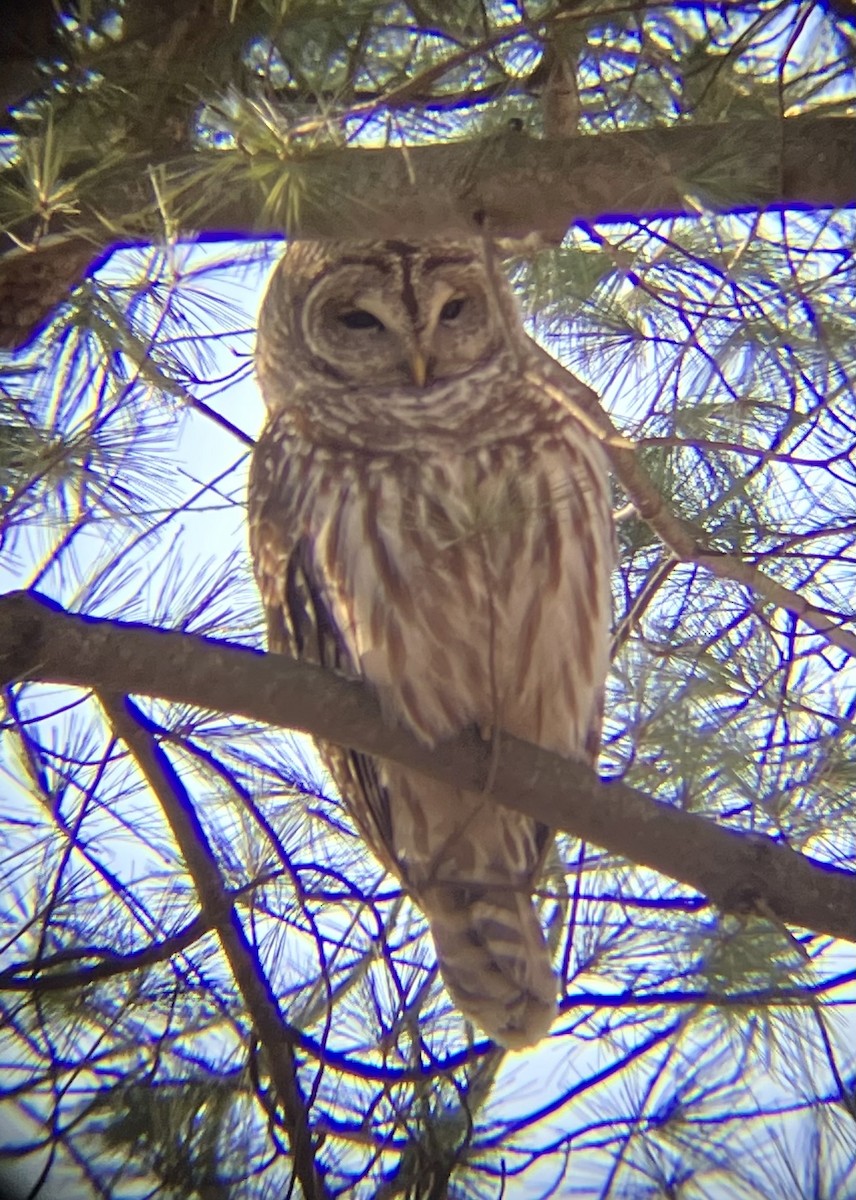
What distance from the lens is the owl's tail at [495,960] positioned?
3.05 m

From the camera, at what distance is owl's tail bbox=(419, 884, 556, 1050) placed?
10.0 ft

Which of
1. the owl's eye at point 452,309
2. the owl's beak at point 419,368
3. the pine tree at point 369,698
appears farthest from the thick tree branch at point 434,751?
the owl's eye at point 452,309

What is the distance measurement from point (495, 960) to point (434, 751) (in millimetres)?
767

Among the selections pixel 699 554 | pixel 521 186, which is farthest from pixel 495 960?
pixel 521 186

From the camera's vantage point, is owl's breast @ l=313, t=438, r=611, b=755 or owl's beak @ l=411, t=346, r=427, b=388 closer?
owl's breast @ l=313, t=438, r=611, b=755

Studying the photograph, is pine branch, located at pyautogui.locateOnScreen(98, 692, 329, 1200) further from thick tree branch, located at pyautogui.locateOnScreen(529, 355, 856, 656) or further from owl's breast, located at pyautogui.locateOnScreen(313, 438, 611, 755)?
thick tree branch, located at pyautogui.locateOnScreen(529, 355, 856, 656)

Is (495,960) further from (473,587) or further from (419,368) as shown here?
(419,368)

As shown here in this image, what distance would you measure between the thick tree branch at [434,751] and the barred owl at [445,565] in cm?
25

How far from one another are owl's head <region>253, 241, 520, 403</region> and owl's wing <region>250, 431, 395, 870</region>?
1.02ft

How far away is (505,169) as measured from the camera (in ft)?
7.76

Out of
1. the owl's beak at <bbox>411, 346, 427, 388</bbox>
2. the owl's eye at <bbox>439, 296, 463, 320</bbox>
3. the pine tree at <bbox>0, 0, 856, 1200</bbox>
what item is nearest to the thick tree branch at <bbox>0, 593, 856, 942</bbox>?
the pine tree at <bbox>0, 0, 856, 1200</bbox>

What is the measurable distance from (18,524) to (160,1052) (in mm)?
1067

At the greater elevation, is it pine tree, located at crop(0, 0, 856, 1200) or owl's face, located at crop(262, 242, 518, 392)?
owl's face, located at crop(262, 242, 518, 392)

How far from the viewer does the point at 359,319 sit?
352cm
